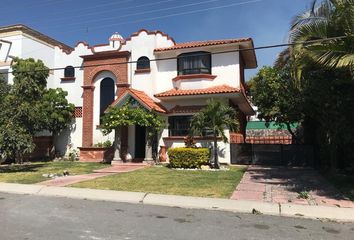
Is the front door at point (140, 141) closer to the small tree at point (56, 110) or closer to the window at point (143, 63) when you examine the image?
the window at point (143, 63)

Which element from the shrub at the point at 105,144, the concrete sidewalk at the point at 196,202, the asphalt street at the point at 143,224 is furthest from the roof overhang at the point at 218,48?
the asphalt street at the point at 143,224

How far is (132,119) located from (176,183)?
7442mm

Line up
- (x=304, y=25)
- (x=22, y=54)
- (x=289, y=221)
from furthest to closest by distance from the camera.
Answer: (x=22, y=54), (x=304, y=25), (x=289, y=221)

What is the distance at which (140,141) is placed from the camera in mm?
22859

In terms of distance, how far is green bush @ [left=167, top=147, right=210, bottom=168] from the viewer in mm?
18656

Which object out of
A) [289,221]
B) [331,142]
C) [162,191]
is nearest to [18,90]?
[162,191]

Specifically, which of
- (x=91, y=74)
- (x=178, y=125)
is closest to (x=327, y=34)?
(x=178, y=125)

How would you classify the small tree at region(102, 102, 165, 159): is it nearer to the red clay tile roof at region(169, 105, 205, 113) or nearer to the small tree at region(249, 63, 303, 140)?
the red clay tile roof at region(169, 105, 205, 113)

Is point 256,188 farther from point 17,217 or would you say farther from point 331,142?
point 17,217

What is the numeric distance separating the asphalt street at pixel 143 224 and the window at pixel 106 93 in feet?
48.6

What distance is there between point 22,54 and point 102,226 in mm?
21192

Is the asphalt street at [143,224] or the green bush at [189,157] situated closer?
the asphalt street at [143,224]

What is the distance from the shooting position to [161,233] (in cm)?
722

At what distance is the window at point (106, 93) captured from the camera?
2455cm
